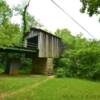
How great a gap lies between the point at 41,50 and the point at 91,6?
23584mm

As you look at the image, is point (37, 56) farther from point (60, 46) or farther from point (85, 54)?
point (85, 54)

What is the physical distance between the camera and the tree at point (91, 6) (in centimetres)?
1631

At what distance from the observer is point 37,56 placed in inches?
1581

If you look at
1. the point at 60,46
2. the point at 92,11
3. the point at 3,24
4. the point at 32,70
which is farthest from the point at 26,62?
the point at 92,11

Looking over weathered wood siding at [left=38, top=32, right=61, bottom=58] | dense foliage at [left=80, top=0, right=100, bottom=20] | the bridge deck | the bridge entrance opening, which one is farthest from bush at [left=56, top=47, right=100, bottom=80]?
dense foliage at [left=80, top=0, right=100, bottom=20]

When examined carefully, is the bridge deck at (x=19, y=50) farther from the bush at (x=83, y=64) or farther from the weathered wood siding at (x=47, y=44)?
the bush at (x=83, y=64)

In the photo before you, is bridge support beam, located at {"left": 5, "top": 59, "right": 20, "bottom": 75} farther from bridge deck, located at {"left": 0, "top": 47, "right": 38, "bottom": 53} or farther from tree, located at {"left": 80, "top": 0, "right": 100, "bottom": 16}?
tree, located at {"left": 80, "top": 0, "right": 100, "bottom": 16}

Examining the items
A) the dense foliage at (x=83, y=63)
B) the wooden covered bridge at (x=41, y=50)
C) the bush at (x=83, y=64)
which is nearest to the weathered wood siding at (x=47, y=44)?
the wooden covered bridge at (x=41, y=50)

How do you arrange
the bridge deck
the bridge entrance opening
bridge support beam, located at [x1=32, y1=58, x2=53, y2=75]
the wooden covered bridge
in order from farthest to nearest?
the bridge entrance opening, bridge support beam, located at [x1=32, y1=58, x2=53, y2=75], the wooden covered bridge, the bridge deck

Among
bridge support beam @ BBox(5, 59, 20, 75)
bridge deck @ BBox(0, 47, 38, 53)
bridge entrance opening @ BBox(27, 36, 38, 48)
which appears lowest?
bridge support beam @ BBox(5, 59, 20, 75)

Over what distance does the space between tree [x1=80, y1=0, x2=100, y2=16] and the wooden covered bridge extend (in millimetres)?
21802

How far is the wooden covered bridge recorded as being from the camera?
1569 inches

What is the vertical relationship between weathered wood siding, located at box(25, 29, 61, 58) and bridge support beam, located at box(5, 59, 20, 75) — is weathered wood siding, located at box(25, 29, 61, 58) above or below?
above

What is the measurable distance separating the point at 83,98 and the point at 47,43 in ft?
82.0
